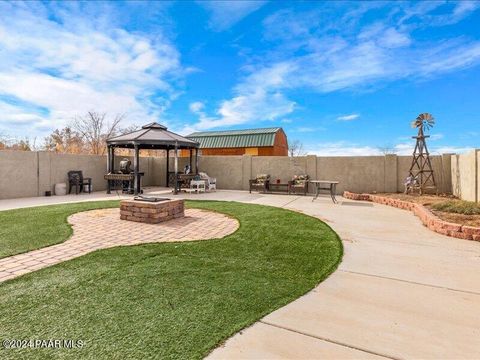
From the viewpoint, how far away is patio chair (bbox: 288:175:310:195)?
12.0m

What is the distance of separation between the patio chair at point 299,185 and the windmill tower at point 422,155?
13.2 ft

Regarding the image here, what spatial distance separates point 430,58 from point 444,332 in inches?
419

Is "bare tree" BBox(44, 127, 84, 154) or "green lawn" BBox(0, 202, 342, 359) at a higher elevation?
"bare tree" BBox(44, 127, 84, 154)

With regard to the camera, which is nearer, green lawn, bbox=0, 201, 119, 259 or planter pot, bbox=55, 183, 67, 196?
green lawn, bbox=0, 201, 119, 259

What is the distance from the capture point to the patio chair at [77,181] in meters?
11.9

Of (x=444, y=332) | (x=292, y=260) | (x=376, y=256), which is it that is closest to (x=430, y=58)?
(x=376, y=256)

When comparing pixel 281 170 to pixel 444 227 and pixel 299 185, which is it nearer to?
pixel 299 185

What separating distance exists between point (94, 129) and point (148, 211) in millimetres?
20284

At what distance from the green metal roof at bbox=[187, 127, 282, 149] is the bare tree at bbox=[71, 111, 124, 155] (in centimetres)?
725

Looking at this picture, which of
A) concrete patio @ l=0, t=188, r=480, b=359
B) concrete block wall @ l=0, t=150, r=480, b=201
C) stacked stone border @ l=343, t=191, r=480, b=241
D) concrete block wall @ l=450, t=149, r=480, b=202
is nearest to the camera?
concrete patio @ l=0, t=188, r=480, b=359

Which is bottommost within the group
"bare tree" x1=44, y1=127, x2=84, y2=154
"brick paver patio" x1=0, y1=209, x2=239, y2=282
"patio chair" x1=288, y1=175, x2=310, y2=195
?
"brick paver patio" x1=0, y1=209, x2=239, y2=282

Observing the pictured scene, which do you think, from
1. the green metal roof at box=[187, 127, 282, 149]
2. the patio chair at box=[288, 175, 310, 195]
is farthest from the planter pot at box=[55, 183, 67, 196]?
the green metal roof at box=[187, 127, 282, 149]

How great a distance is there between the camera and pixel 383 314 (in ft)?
7.97

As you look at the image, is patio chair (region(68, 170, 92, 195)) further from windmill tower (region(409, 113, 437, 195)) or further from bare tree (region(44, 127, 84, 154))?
windmill tower (region(409, 113, 437, 195))
